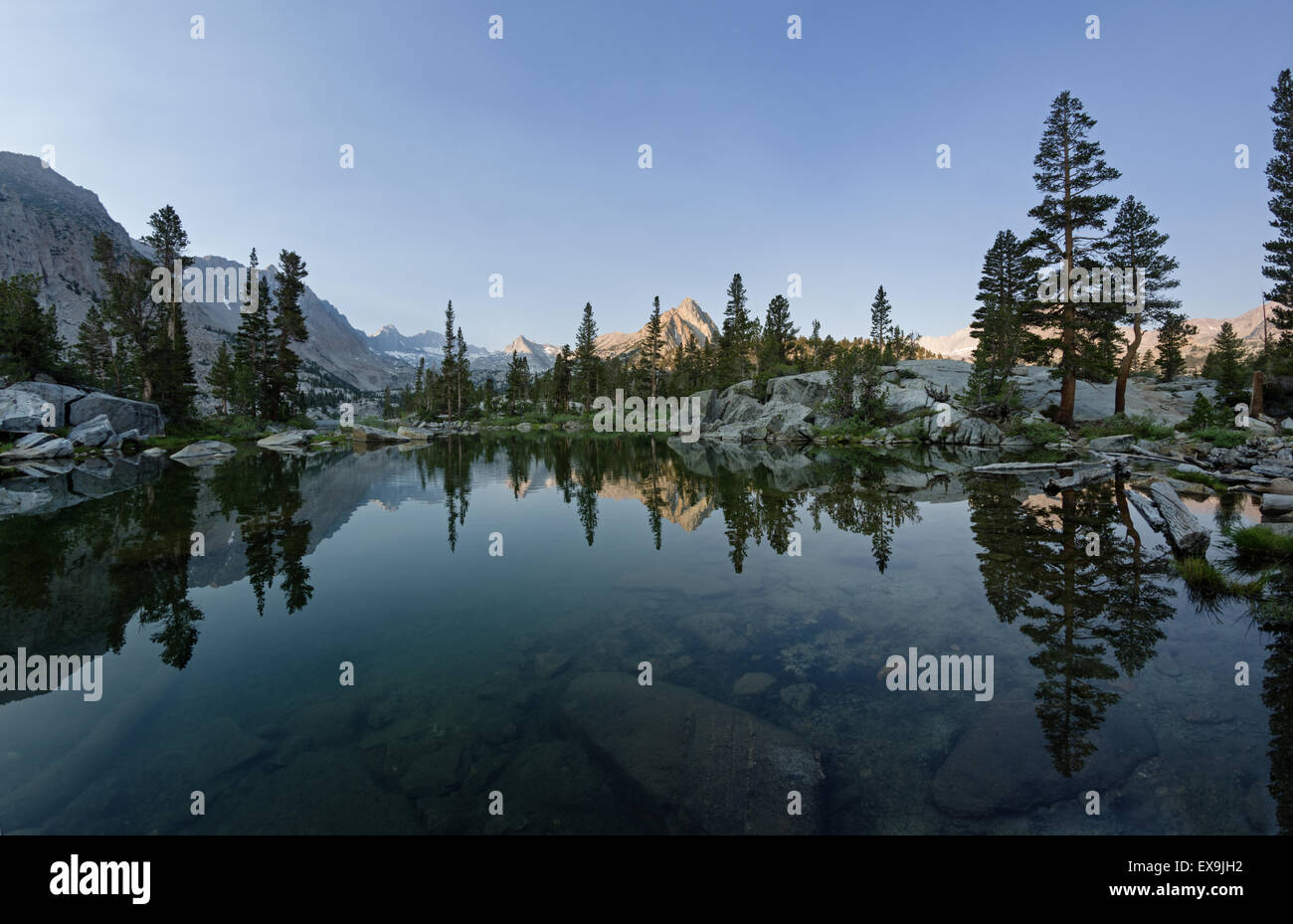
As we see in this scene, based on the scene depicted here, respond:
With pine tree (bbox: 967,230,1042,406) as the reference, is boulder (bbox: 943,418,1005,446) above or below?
below

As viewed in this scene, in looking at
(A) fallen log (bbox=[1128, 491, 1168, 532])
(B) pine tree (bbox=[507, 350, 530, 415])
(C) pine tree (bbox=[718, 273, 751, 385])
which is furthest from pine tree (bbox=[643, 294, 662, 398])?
(A) fallen log (bbox=[1128, 491, 1168, 532])

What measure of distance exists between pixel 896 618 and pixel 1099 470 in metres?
22.7

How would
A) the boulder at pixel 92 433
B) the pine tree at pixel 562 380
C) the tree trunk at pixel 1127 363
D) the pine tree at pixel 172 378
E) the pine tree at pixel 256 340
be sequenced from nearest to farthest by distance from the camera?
1. the tree trunk at pixel 1127 363
2. the boulder at pixel 92 433
3. the pine tree at pixel 172 378
4. the pine tree at pixel 256 340
5. the pine tree at pixel 562 380

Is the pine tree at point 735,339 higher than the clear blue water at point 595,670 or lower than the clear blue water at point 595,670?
higher

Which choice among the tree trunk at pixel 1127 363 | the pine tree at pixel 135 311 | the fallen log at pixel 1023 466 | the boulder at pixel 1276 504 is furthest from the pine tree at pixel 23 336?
the tree trunk at pixel 1127 363

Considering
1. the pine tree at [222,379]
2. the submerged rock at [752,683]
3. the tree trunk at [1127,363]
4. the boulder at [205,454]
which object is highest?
the pine tree at [222,379]

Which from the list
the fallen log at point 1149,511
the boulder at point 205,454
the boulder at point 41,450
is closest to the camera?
the fallen log at point 1149,511

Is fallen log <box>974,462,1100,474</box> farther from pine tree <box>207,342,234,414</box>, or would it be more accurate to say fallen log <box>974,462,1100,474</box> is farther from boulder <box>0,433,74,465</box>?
pine tree <box>207,342,234,414</box>

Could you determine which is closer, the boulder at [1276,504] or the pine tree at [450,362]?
the boulder at [1276,504]

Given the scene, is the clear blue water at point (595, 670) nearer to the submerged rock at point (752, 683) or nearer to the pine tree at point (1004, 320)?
the submerged rock at point (752, 683)

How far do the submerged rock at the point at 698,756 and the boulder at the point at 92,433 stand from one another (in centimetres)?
5730

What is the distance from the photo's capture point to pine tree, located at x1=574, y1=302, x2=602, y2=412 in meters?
107

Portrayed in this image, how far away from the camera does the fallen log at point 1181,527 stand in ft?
33.6

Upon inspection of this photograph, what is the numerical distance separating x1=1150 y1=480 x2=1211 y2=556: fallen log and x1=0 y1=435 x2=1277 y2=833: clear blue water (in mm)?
614
